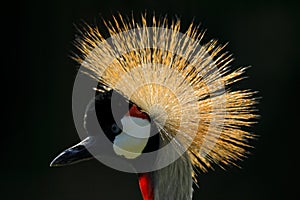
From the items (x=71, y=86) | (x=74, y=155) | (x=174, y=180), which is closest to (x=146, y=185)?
(x=174, y=180)

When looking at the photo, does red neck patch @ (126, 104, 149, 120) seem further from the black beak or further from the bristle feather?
the black beak

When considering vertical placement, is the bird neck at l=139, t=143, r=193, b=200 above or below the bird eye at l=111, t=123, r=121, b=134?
below

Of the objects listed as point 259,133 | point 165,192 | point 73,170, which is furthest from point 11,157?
point 165,192

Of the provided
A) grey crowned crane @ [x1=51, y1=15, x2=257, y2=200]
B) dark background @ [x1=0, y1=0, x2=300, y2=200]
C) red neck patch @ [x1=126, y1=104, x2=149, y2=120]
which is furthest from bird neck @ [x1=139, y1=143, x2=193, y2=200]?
dark background @ [x1=0, y1=0, x2=300, y2=200]

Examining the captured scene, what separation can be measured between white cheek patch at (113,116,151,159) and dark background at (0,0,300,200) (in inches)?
77.3

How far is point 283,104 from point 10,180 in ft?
5.21

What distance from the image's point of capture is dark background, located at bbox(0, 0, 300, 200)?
3.69m

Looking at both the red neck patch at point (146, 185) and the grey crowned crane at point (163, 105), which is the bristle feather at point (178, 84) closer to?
the grey crowned crane at point (163, 105)

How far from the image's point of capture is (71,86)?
12.3 feet

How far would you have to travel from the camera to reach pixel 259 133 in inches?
146

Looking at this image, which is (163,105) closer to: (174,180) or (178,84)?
(178,84)

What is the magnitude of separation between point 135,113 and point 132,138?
71mm

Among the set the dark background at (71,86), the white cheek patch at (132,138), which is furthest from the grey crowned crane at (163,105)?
the dark background at (71,86)

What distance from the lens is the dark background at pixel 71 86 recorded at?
3.69 m
